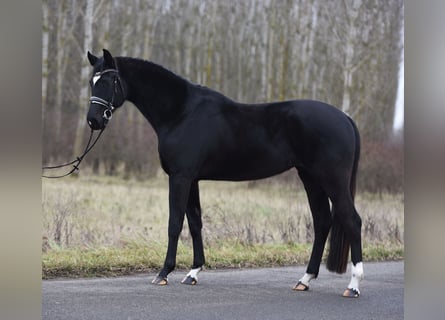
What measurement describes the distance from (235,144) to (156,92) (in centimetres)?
84

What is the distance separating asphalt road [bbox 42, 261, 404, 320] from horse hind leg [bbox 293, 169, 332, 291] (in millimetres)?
177

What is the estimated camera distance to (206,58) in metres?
8.34

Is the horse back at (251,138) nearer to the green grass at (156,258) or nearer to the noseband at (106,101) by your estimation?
the noseband at (106,101)

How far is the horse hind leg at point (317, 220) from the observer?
5660 mm

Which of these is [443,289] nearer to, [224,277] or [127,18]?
[224,277]

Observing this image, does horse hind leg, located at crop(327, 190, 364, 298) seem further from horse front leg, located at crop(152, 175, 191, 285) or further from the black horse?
horse front leg, located at crop(152, 175, 191, 285)

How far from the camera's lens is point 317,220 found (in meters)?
5.71

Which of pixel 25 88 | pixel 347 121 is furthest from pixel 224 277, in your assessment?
pixel 25 88

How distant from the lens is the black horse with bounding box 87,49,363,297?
5.33 metres

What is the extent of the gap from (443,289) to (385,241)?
3.97 metres

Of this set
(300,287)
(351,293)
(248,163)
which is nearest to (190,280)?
(300,287)

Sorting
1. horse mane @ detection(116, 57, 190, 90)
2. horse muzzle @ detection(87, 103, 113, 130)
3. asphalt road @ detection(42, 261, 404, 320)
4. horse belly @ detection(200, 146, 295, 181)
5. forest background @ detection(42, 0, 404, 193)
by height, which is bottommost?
asphalt road @ detection(42, 261, 404, 320)

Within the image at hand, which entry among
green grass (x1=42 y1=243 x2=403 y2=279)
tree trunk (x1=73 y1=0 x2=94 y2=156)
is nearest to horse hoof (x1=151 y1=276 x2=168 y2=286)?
green grass (x1=42 y1=243 x2=403 y2=279)

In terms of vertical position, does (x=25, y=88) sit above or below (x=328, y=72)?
below
